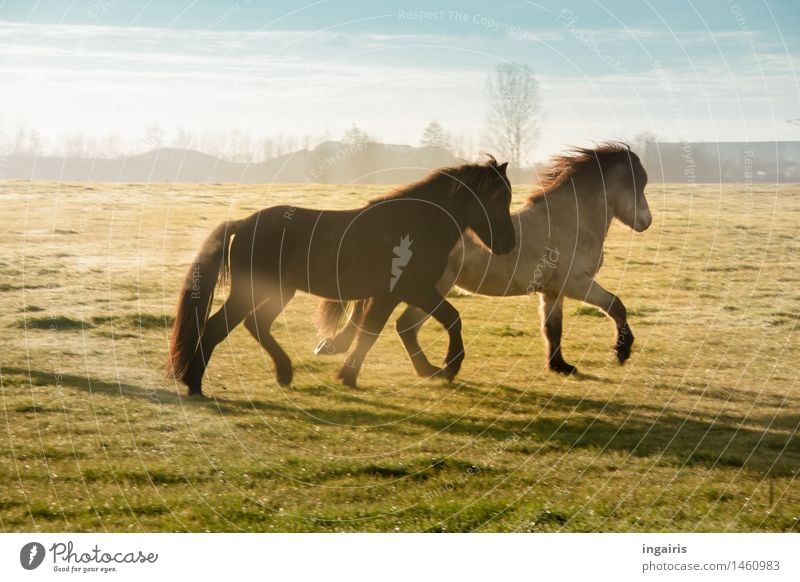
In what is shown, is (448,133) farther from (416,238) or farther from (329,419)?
(329,419)

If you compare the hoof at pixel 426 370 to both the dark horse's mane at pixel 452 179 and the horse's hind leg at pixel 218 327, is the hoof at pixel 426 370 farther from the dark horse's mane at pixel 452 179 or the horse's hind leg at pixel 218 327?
the horse's hind leg at pixel 218 327

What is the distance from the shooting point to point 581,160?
12.6m

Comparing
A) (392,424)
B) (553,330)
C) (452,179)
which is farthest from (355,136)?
(392,424)

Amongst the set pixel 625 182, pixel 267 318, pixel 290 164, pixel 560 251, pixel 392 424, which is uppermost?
pixel 625 182

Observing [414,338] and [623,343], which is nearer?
[414,338]

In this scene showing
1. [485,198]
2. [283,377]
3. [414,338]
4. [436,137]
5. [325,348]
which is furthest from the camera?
[436,137]

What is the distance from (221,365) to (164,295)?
4588mm

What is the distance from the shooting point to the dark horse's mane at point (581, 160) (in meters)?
12.6

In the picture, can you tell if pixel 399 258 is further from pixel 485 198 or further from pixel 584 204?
pixel 584 204

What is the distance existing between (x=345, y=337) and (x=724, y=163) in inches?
903

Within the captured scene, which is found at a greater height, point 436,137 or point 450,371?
point 436,137

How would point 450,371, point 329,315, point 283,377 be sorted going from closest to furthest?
point 283,377, point 450,371, point 329,315

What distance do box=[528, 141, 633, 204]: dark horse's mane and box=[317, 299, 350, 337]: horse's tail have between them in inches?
129

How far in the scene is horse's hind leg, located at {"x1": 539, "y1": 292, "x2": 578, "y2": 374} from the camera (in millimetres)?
12367
